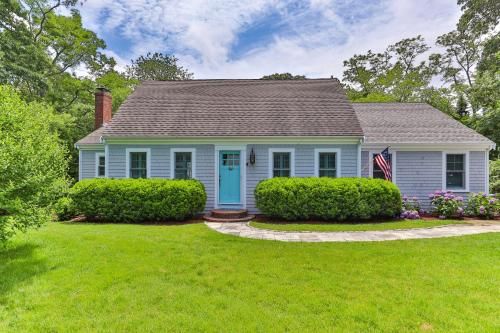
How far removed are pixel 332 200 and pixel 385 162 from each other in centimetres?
333

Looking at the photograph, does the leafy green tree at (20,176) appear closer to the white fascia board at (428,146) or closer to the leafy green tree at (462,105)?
the white fascia board at (428,146)

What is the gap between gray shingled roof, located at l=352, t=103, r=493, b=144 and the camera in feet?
A: 37.7

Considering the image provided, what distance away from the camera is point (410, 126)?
41.6ft

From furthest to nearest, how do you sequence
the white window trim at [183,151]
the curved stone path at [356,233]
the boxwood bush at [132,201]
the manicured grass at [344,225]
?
the white window trim at [183,151], the boxwood bush at [132,201], the manicured grass at [344,225], the curved stone path at [356,233]

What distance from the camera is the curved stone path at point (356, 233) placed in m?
7.01

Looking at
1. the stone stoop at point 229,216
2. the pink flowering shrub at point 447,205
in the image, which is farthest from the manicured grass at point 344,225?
the pink flowering shrub at point 447,205

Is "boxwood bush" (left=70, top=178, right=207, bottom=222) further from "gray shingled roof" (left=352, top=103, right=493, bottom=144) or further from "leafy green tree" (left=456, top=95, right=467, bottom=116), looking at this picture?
"leafy green tree" (left=456, top=95, right=467, bottom=116)

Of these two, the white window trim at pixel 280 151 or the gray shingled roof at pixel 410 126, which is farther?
the gray shingled roof at pixel 410 126

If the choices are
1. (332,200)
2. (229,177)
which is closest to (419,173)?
(332,200)

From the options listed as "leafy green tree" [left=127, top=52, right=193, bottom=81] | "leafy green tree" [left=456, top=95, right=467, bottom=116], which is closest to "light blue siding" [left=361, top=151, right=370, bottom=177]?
"leafy green tree" [left=456, top=95, right=467, bottom=116]

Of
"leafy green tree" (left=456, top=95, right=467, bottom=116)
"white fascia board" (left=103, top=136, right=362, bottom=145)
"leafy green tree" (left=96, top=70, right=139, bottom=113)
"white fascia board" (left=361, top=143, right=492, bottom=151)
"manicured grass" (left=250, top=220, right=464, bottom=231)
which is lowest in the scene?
"manicured grass" (left=250, top=220, right=464, bottom=231)

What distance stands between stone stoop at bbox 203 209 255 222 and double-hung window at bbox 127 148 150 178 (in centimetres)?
340

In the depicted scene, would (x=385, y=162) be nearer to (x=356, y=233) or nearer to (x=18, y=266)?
(x=356, y=233)

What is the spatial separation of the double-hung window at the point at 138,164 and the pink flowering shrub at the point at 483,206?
1298 centimetres
